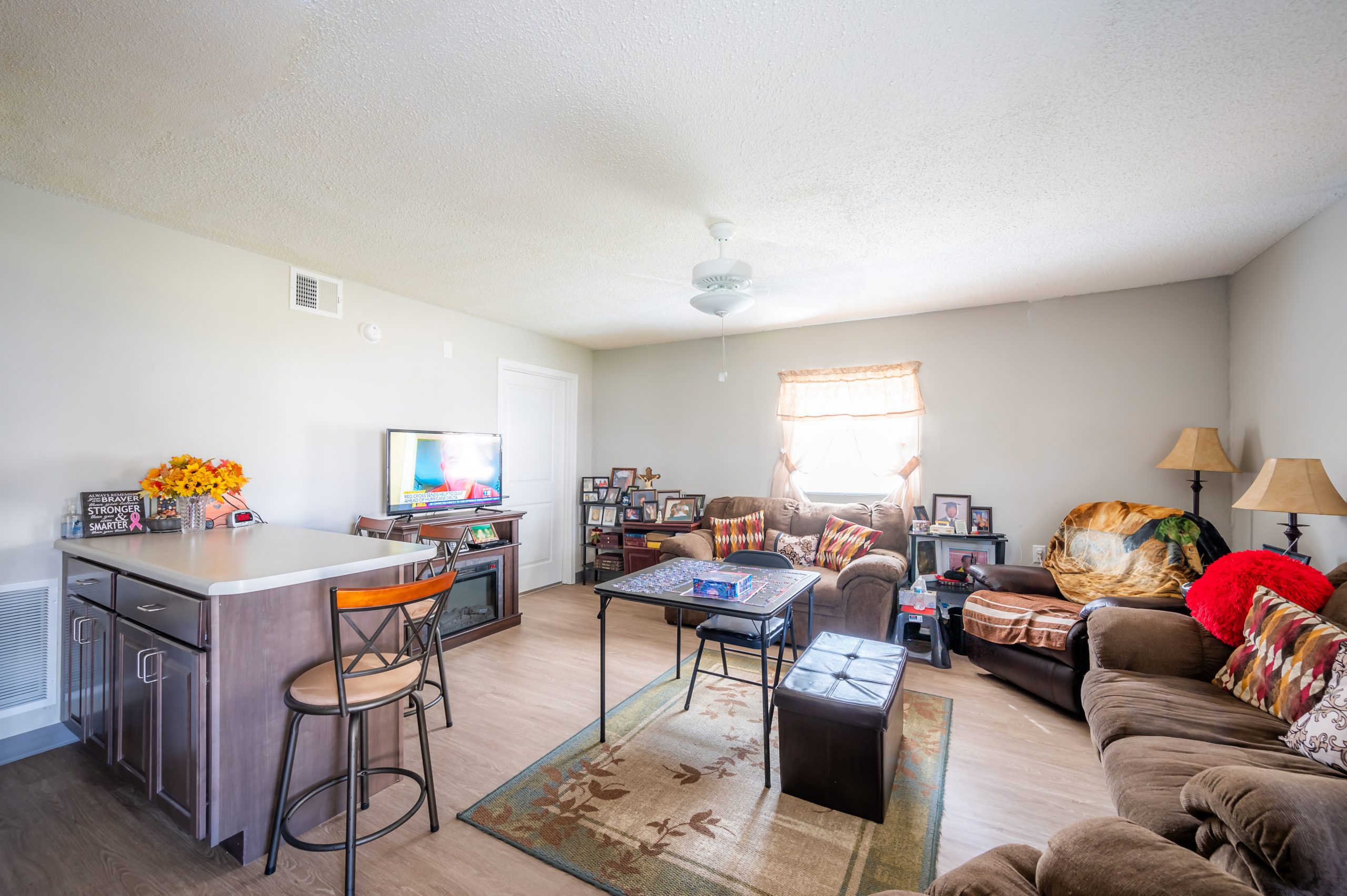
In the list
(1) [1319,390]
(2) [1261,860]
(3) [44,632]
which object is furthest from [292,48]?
(1) [1319,390]

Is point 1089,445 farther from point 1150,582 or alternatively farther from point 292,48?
point 292,48

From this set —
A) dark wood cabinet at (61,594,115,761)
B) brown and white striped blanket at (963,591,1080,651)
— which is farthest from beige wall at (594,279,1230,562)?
dark wood cabinet at (61,594,115,761)

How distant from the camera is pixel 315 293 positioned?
3598mm

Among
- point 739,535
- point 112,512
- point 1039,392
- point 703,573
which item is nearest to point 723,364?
point 739,535

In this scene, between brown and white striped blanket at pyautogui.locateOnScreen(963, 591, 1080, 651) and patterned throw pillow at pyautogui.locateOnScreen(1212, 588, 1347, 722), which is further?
brown and white striped blanket at pyautogui.locateOnScreen(963, 591, 1080, 651)

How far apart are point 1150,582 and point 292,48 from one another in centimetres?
467

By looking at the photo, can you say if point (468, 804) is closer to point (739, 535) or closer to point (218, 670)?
point (218, 670)

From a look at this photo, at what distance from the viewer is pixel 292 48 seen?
1656mm

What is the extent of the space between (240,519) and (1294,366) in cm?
581

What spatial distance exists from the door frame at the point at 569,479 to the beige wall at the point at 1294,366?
527cm

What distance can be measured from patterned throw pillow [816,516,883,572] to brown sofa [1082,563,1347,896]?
5.93 feet

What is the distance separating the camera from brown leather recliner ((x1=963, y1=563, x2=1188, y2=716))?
8.99ft

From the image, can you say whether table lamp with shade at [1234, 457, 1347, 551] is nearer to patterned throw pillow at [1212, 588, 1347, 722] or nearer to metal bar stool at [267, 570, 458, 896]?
patterned throw pillow at [1212, 588, 1347, 722]

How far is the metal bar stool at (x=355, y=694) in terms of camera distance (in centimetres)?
163
